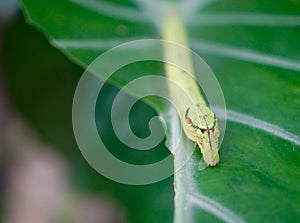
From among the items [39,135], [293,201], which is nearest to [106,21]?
[39,135]

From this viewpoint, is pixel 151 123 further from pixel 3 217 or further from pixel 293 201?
pixel 3 217

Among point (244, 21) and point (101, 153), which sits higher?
point (244, 21)

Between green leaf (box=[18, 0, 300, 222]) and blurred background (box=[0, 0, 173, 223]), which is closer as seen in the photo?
green leaf (box=[18, 0, 300, 222])

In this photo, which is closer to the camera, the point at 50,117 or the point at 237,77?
the point at 237,77

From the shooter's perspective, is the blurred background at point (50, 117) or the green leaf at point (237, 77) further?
the blurred background at point (50, 117)

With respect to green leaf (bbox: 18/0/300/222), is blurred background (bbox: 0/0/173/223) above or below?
below

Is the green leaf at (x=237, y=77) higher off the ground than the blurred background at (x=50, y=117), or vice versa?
the green leaf at (x=237, y=77)

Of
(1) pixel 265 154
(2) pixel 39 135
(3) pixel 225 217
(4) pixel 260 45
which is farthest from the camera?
(2) pixel 39 135

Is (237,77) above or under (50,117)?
above
